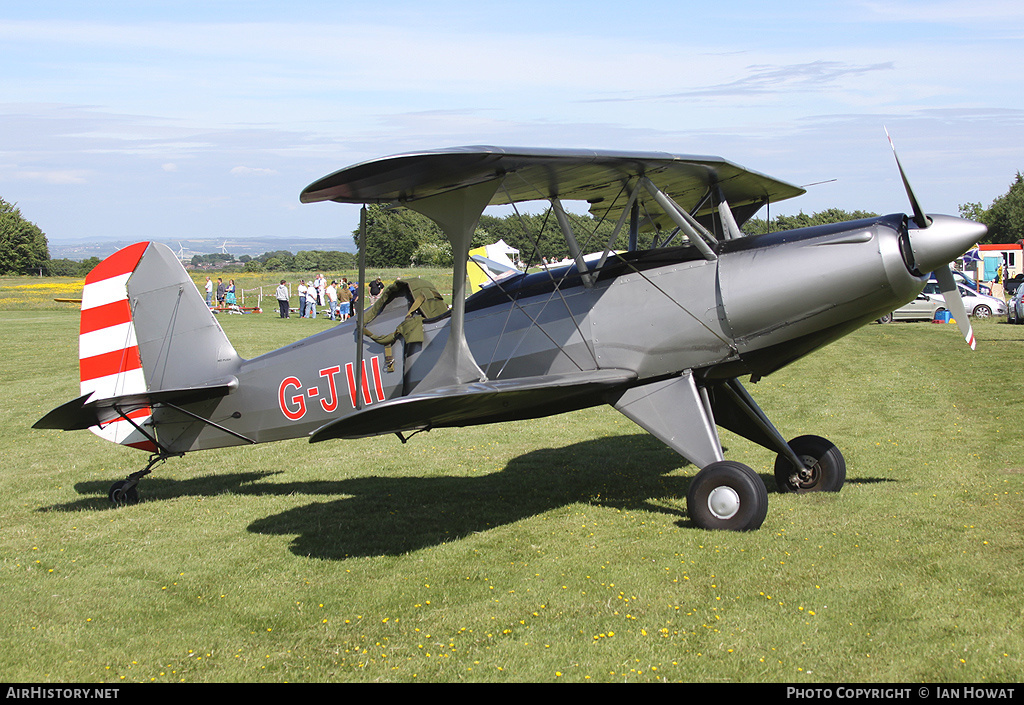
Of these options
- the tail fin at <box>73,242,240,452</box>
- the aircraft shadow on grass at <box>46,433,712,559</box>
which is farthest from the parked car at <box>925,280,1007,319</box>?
the tail fin at <box>73,242,240,452</box>

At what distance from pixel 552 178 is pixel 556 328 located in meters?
1.22

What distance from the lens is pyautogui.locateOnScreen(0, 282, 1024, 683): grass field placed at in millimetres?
4363

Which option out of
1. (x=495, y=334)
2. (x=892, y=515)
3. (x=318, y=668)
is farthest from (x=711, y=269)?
(x=318, y=668)

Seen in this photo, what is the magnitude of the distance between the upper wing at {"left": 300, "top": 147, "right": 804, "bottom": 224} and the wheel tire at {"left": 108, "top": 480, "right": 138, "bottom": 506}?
4.08m

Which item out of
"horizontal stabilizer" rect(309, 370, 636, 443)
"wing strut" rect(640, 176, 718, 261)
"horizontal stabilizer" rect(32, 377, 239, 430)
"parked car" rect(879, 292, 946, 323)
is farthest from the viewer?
"parked car" rect(879, 292, 946, 323)

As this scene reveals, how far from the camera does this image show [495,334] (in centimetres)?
725

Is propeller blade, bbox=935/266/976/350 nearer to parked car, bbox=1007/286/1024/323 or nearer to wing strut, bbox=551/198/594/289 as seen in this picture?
wing strut, bbox=551/198/594/289

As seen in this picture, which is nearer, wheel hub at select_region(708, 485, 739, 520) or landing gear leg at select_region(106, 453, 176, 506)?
wheel hub at select_region(708, 485, 739, 520)

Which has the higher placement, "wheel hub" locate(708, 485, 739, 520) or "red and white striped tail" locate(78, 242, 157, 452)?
"red and white striped tail" locate(78, 242, 157, 452)

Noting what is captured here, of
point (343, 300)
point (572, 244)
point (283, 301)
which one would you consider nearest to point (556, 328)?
point (572, 244)

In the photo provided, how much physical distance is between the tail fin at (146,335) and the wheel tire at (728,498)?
4.64 meters

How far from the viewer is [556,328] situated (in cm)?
707

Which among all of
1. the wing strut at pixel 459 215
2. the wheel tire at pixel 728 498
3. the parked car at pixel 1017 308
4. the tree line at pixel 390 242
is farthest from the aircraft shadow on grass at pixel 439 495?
the tree line at pixel 390 242

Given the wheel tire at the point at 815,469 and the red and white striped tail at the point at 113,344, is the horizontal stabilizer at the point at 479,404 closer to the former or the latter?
the wheel tire at the point at 815,469
